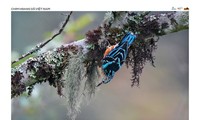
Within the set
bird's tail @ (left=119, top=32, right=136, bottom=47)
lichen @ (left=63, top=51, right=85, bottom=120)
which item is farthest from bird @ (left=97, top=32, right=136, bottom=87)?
lichen @ (left=63, top=51, right=85, bottom=120)

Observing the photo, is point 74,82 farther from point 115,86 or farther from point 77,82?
point 115,86

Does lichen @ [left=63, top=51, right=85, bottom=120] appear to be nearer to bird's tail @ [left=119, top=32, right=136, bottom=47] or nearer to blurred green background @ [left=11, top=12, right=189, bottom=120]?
blurred green background @ [left=11, top=12, right=189, bottom=120]

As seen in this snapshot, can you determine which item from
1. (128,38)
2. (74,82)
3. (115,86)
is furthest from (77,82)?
(115,86)

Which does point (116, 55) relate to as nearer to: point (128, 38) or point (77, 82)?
point (128, 38)

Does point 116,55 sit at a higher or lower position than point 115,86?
higher

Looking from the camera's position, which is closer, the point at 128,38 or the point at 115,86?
the point at 128,38

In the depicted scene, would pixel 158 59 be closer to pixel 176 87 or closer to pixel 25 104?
pixel 176 87
